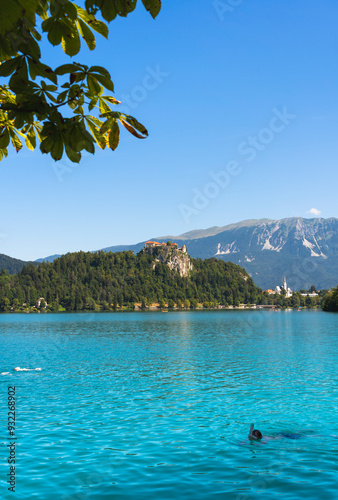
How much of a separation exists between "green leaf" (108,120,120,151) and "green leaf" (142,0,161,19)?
1193 mm

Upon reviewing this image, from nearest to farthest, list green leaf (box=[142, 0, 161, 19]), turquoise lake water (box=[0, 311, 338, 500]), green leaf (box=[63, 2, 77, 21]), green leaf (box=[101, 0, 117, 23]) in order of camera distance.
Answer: green leaf (box=[63, 2, 77, 21])
green leaf (box=[101, 0, 117, 23])
green leaf (box=[142, 0, 161, 19])
turquoise lake water (box=[0, 311, 338, 500])

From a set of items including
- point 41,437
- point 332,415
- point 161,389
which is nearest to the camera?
point 41,437

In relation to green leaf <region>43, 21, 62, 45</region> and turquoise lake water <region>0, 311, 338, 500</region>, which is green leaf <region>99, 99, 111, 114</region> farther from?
turquoise lake water <region>0, 311, 338, 500</region>

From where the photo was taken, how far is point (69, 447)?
67.7ft

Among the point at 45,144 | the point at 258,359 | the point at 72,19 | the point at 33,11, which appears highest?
the point at 72,19

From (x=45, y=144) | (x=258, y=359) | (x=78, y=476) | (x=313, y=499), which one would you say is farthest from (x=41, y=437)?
(x=258, y=359)

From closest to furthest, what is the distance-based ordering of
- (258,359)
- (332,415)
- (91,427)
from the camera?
(91,427)
(332,415)
(258,359)

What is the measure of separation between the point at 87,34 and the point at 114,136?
0.98 m

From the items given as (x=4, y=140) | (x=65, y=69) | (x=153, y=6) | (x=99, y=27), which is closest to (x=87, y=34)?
(x=99, y=27)

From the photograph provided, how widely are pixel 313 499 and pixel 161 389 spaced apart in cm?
2078

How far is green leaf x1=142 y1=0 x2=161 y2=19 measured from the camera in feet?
14.2

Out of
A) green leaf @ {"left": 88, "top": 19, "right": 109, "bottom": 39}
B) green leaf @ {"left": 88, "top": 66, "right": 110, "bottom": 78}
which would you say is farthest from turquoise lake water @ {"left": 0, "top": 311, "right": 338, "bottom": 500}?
green leaf @ {"left": 88, "top": 19, "right": 109, "bottom": 39}

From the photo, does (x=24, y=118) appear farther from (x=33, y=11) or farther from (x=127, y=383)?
(x=127, y=383)

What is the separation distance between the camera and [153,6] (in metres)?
4.35
